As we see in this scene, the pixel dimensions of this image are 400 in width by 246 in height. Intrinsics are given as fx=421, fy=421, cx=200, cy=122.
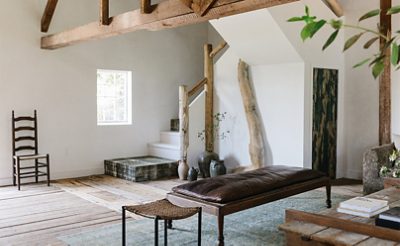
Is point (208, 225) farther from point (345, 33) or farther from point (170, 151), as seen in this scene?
point (345, 33)

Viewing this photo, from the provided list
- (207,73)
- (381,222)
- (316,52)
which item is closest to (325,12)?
(316,52)

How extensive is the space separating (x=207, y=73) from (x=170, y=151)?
157 cm

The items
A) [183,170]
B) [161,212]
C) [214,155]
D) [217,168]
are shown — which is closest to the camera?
[161,212]

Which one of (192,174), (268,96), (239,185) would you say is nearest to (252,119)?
A: (268,96)

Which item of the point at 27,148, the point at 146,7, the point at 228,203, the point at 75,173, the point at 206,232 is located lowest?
the point at 206,232

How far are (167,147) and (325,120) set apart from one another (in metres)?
2.85

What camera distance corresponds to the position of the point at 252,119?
691 cm

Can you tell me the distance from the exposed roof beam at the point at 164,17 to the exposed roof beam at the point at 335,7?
103 inches

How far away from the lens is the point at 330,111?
6.86 metres

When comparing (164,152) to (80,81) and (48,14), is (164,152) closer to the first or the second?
(80,81)

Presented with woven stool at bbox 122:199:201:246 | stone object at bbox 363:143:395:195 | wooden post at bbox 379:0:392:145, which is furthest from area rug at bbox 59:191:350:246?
wooden post at bbox 379:0:392:145

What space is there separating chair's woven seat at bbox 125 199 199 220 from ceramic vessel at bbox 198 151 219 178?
143 inches

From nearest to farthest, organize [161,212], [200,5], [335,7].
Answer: [161,212] → [200,5] → [335,7]

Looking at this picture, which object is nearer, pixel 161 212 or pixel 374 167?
pixel 161 212
